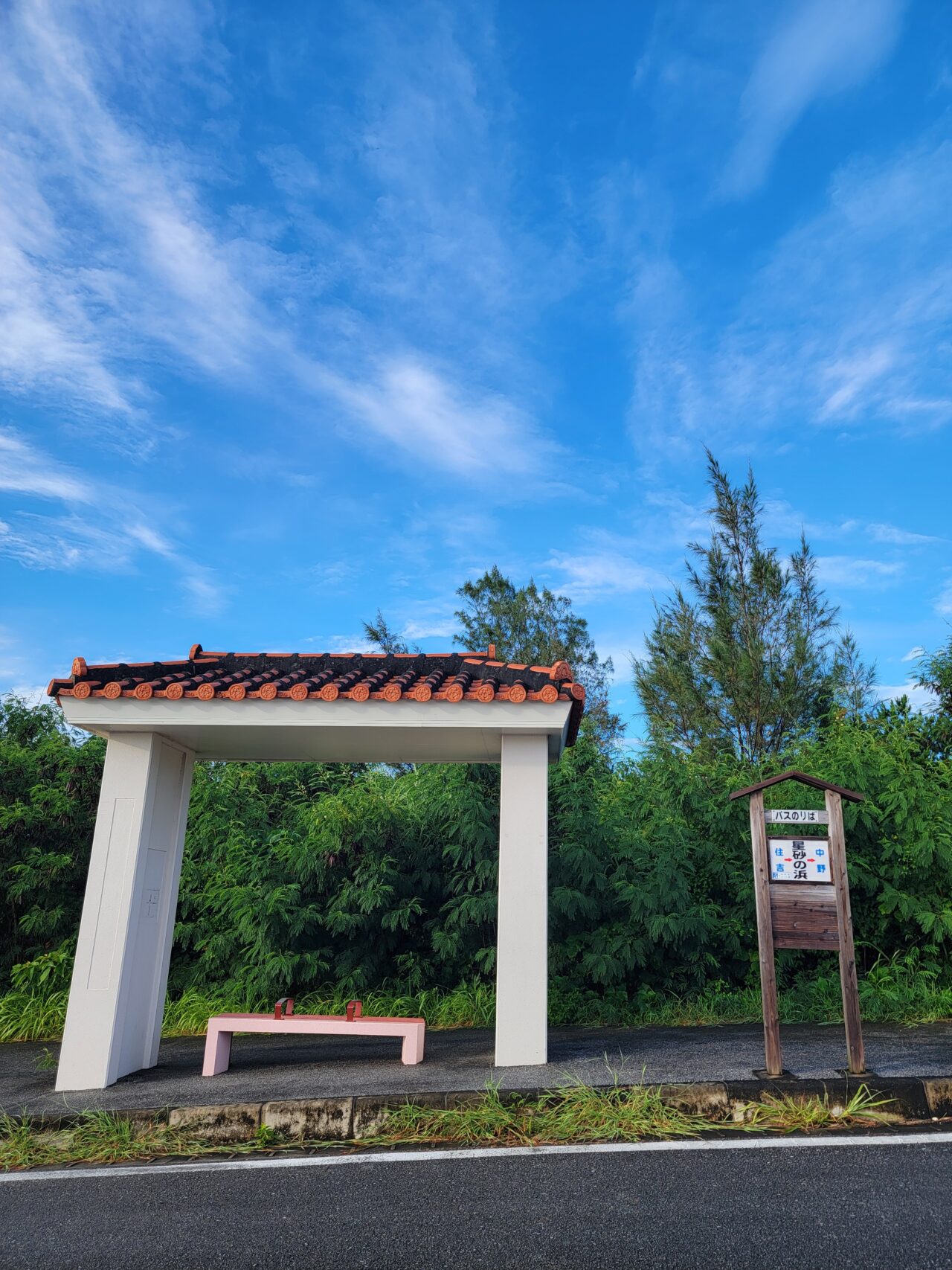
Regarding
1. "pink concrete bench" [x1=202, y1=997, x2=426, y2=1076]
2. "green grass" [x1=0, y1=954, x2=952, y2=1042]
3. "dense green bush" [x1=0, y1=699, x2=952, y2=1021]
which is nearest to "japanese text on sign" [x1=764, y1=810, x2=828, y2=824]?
"pink concrete bench" [x1=202, y1=997, x2=426, y2=1076]

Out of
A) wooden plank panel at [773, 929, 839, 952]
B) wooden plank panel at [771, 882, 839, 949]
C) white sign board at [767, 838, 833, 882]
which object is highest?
white sign board at [767, 838, 833, 882]

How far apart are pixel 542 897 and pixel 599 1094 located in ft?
4.66

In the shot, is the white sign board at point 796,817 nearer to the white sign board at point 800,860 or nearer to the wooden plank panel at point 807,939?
the white sign board at point 800,860

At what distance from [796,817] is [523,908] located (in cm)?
199

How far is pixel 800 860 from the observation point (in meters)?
5.49

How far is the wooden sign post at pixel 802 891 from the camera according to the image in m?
5.32

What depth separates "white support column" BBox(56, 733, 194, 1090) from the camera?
5883mm

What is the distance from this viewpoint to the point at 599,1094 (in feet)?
15.9

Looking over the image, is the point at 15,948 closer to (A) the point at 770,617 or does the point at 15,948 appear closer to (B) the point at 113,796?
(B) the point at 113,796

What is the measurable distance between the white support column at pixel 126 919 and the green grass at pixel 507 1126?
1019 millimetres

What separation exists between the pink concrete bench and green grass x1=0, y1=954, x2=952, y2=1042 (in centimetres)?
256

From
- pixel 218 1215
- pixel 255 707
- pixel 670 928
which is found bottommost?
pixel 218 1215

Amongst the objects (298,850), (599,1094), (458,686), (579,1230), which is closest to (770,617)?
(298,850)

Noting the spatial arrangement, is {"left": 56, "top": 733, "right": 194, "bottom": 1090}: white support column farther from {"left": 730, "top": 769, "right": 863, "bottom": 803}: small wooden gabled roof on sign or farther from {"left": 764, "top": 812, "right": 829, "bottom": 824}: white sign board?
{"left": 764, "top": 812, "right": 829, "bottom": 824}: white sign board
